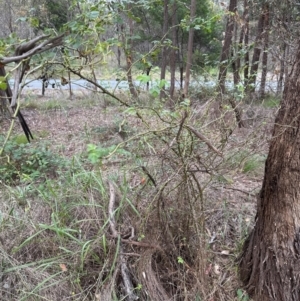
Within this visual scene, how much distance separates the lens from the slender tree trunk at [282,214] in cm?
177

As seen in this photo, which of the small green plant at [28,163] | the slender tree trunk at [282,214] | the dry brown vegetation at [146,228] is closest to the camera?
the slender tree trunk at [282,214]

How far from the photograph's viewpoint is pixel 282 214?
1866mm

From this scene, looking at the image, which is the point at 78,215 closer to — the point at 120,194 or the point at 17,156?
the point at 120,194

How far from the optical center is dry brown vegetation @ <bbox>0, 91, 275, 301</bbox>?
2.00 meters

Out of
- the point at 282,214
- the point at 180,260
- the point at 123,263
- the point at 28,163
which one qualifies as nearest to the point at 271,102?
the point at 28,163

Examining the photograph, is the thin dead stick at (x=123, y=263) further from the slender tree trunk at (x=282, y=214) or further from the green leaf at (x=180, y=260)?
the slender tree trunk at (x=282, y=214)

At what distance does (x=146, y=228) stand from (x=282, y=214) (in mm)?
879

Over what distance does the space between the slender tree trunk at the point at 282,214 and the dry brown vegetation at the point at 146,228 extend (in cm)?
17

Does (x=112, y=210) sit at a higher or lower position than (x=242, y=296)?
higher

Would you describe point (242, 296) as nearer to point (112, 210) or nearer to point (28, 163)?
point (112, 210)

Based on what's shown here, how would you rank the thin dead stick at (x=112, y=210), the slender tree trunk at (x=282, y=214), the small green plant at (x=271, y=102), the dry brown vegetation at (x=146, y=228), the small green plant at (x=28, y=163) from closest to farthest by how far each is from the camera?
1. the slender tree trunk at (x=282, y=214)
2. the dry brown vegetation at (x=146, y=228)
3. the thin dead stick at (x=112, y=210)
4. the small green plant at (x=28, y=163)
5. the small green plant at (x=271, y=102)

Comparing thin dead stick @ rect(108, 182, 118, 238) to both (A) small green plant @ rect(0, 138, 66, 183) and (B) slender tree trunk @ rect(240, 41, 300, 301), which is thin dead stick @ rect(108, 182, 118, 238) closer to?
(B) slender tree trunk @ rect(240, 41, 300, 301)

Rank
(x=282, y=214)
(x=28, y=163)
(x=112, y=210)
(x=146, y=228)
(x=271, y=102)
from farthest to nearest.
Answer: (x=271, y=102)
(x=28, y=163)
(x=112, y=210)
(x=146, y=228)
(x=282, y=214)

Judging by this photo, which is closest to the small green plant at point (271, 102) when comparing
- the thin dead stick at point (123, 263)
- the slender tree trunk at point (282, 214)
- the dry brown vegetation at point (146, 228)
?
the dry brown vegetation at point (146, 228)
